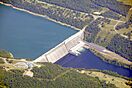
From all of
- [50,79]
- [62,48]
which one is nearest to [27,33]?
[62,48]

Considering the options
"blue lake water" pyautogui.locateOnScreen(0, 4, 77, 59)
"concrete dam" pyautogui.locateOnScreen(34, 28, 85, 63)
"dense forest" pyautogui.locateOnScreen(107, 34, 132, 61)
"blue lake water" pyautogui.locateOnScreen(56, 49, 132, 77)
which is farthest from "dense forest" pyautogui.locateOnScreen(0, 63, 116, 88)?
"dense forest" pyautogui.locateOnScreen(107, 34, 132, 61)

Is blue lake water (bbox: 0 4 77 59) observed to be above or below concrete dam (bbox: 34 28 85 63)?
above

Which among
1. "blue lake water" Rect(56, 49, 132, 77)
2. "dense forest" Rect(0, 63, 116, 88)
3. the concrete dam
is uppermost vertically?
"dense forest" Rect(0, 63, 116, 88)

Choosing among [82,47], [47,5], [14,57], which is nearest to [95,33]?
[82,47]

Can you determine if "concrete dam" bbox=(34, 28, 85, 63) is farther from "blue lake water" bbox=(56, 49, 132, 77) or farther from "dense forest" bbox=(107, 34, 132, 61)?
"dense forest" bbox=(107, 34, 132, 61)

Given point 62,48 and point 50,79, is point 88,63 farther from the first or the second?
point 50,79

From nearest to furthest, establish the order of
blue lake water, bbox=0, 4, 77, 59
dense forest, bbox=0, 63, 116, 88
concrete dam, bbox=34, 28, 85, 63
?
dense forest, bbox=0, 63, 116, 88, concrete dam, bbox=34, 28, 85, 63, blue lake water, bbox=0, 4, 77, 59

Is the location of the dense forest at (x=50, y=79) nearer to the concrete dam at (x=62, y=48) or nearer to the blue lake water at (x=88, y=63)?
the concrete dam at (x=62, y=48)
